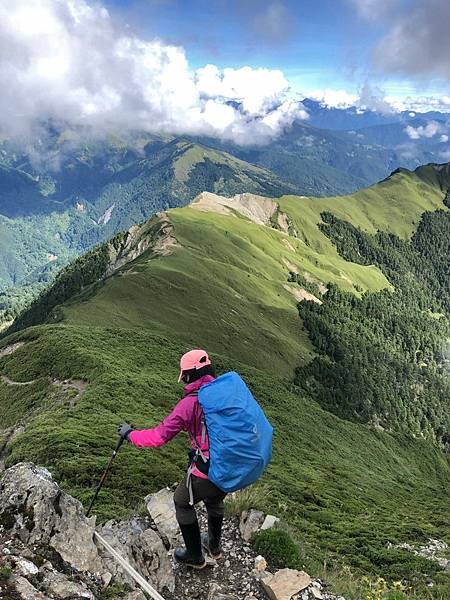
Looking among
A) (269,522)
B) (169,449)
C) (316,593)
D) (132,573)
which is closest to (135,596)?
(132,573)

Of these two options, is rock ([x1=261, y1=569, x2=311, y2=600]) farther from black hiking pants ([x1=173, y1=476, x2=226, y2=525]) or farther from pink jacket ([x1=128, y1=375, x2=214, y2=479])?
pink jacket ([x1=128, y1=375, x2=214, y2=479])

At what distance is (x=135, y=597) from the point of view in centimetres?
873

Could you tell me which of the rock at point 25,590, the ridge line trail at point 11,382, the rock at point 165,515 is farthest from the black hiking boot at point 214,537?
the ridge line trail at point 11,382

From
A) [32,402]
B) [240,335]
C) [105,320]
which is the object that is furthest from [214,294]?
[32,402]

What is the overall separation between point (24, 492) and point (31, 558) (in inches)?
77.5

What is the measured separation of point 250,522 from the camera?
1380 centimetres

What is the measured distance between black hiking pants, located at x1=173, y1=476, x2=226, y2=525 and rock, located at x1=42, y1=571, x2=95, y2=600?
8.15 feet

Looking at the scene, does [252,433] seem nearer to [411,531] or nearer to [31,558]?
[31,558]

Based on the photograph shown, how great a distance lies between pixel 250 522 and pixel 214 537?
280 cm

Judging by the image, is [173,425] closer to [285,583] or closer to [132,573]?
[132,573]

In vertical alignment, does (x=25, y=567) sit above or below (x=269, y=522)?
above

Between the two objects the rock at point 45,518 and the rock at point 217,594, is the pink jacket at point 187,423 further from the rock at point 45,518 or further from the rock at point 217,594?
the rock at point 217,594

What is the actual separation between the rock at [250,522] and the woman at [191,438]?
9.91ft

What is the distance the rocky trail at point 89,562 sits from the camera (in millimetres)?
8211
